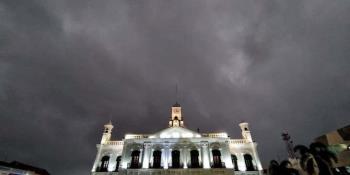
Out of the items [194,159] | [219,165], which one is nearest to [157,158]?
[194,159]

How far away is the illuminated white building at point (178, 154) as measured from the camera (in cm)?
2828

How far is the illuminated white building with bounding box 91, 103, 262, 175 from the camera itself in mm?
28281

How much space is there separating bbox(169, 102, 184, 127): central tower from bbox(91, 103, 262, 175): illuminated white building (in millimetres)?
4754

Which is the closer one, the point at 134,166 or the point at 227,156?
the point at 134,166

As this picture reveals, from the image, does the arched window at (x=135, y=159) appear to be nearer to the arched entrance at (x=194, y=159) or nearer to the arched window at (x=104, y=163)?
the arched window at (x=104, y=163)

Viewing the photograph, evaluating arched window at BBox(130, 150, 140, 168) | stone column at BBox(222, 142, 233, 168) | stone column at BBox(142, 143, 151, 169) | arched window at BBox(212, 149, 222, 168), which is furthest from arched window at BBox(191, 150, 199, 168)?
arched window at BBox(130, 150, 140, 168)

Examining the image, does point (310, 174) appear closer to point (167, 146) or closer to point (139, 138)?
point (167, 146)

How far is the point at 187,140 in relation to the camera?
3122 centimetres

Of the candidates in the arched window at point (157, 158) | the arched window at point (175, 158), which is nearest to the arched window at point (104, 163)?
the arched window at point (157, 158)

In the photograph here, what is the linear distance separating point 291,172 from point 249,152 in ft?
24.2

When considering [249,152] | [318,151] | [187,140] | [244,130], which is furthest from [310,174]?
[187,140]

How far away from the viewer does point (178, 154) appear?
30.4m

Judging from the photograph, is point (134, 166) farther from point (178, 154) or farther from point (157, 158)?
point (178, 154)

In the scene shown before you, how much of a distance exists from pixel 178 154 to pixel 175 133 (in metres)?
3.60
